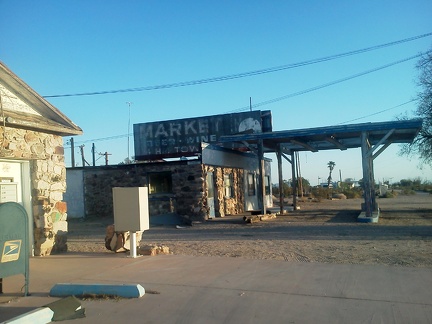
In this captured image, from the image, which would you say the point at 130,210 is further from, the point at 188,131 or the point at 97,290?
the point at 188,131

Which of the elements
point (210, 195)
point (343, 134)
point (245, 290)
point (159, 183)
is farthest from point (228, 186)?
point (245, 290)

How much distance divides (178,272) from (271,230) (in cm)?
783

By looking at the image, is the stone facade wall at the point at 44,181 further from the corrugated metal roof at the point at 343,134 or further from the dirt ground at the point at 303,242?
the corrugated metal roof at the point at 343,134

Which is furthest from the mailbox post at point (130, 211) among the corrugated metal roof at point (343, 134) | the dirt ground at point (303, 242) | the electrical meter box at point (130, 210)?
the corrugated metal roof at point (343, 134)

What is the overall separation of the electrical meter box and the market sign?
1834 centimetres

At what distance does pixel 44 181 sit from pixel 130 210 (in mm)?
2318

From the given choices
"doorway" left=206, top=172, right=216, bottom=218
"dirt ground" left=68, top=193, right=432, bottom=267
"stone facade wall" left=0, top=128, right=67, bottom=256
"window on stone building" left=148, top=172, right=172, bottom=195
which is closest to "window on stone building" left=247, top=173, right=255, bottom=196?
"doorway" left=206, top=172, right=216, bottom=218

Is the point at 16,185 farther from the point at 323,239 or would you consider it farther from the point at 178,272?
the point at 323,239

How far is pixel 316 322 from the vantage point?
525cm

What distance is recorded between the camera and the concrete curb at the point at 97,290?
21.3 feet

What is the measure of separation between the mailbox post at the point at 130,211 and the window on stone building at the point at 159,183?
41.8 ft

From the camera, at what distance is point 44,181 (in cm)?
1018

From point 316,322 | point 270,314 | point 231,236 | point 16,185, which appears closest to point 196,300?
point 270,314

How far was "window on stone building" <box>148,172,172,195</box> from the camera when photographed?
22.6 metres
